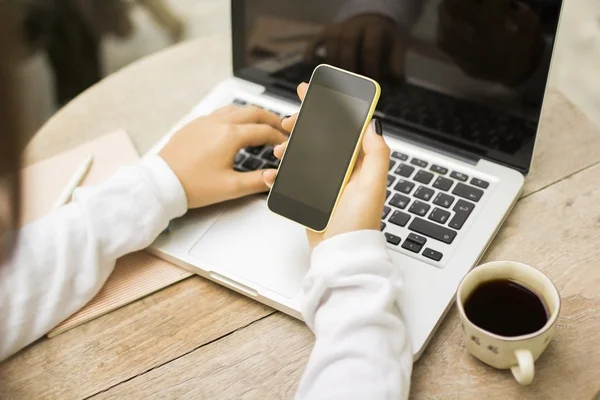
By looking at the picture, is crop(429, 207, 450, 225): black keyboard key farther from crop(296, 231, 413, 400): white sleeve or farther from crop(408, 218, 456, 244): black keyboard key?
crop(296, 231, 413, 400): white sleeve

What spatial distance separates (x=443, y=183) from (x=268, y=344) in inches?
10.7

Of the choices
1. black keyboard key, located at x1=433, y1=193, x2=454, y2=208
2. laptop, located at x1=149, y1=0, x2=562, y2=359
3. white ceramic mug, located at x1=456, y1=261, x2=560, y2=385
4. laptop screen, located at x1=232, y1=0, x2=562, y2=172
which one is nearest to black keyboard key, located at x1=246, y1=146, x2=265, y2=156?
laptop, located at x1=149, y1=0, x2=562, y2=359

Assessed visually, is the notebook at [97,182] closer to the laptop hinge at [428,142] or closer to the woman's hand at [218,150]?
the woman's hand at [218,150]

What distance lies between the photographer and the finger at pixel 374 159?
0.66 meters

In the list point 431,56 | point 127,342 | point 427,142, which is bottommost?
point 127,342

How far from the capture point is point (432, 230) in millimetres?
749

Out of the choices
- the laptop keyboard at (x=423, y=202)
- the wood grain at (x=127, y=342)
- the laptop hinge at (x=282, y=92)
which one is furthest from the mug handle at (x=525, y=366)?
the laptop hinge at (x=282, y=92)

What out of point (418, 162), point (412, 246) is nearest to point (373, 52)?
point (418, 162)

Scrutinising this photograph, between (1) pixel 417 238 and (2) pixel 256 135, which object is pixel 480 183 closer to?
(1) pixel 417 238

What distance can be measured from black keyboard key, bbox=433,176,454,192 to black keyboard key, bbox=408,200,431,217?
0.03 metres

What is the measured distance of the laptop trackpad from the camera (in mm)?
726

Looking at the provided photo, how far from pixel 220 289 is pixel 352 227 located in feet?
0.58

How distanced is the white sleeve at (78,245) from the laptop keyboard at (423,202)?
0.42 ft

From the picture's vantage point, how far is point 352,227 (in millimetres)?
656
